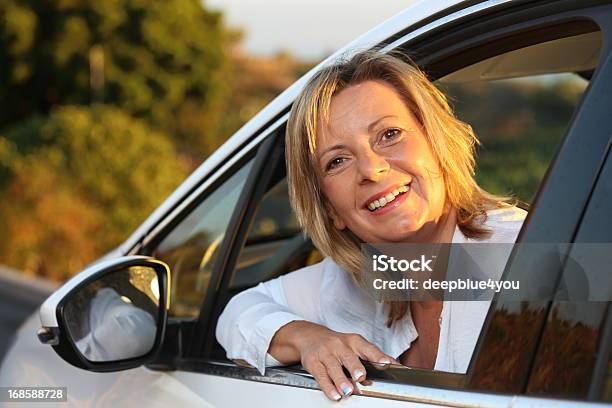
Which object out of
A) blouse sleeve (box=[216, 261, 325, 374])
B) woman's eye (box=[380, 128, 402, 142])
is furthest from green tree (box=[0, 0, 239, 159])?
woman's eye (box=[380, 128, 402, 142])

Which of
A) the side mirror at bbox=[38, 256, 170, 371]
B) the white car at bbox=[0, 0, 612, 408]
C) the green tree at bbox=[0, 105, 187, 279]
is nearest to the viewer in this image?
the white car at bbox=[0, 0, 612, 408]

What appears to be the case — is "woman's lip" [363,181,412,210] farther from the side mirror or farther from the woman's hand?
the side mirror

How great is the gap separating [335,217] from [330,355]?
0.41 m

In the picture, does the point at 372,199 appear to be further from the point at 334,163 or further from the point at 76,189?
the point at 76,189

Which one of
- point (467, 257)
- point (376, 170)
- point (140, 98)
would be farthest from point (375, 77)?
point (140, 98)

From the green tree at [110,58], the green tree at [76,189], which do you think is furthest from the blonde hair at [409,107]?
the green tree at [110,58]

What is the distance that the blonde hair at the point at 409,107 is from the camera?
188 centimetres

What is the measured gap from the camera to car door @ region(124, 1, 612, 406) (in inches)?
54.5

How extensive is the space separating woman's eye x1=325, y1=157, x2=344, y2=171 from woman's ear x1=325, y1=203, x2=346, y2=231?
117 millimetres

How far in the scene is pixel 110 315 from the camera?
7.24ft

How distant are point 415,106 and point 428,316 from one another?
0.46 meters

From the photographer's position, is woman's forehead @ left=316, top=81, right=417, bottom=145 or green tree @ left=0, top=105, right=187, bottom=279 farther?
green tree @ left=0, top=105, right=187, bottom=279

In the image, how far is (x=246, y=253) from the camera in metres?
3.06

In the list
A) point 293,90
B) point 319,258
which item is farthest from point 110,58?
point 293,90
